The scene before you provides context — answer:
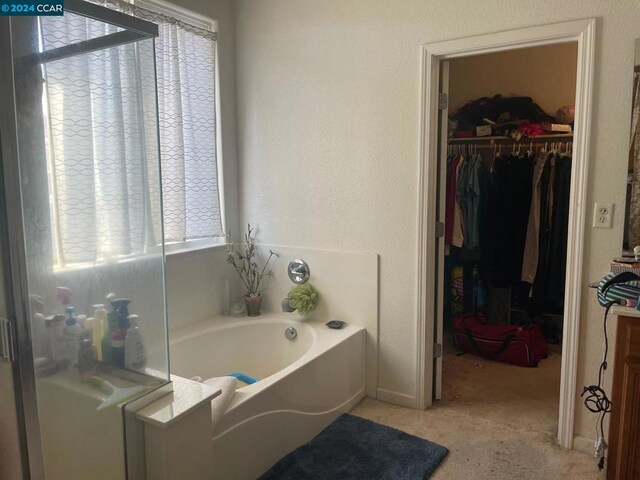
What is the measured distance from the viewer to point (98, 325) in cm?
158

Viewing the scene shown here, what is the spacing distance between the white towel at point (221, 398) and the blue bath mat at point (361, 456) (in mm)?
430

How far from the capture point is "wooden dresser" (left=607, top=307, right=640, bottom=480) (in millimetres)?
1770

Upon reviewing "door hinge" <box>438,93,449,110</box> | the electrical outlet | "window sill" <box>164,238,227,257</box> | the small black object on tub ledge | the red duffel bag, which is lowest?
the red duffel bag

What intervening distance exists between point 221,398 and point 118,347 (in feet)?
1.68

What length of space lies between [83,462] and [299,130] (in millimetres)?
2059

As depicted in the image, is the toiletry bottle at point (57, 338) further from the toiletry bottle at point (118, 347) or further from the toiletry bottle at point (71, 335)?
the toiletry bottle at point (118, 347)

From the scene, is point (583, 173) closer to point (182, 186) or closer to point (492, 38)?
point (492, 38)

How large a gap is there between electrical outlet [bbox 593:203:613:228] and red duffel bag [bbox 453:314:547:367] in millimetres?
1487

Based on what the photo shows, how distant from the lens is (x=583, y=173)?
221 centimetres

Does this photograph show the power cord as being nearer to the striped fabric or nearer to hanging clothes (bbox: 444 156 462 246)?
the striped fabric

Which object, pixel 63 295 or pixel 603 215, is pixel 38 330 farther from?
pixel 603 215

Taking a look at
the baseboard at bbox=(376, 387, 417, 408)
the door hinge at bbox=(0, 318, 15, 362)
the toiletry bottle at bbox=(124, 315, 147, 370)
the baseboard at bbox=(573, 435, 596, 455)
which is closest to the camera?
the door hinge at bbox=(0, 318, 15, 362)

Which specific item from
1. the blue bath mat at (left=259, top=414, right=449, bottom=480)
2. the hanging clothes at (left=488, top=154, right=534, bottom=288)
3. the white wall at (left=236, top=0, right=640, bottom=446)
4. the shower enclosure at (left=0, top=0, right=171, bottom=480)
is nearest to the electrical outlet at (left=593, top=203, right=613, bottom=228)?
the white wall at (left=236, top=0, right=640, bottom=446)

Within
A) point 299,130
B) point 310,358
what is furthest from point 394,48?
point 310,358
